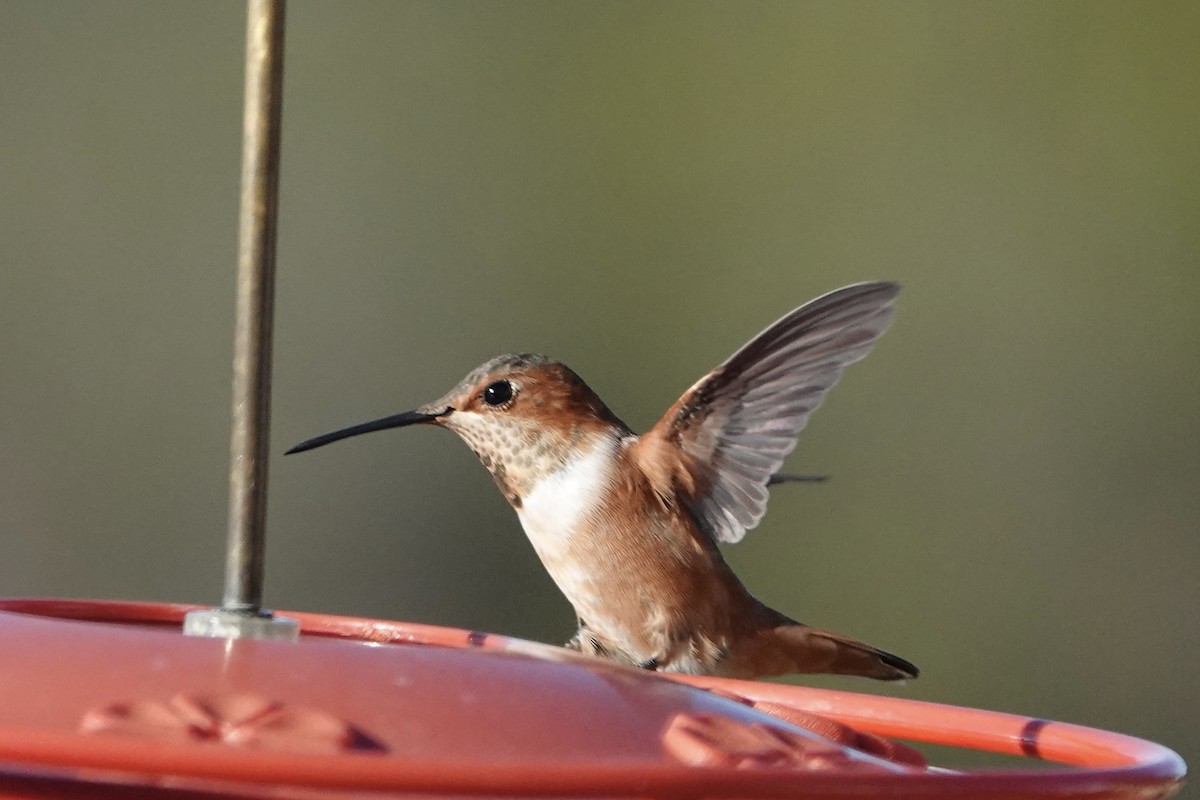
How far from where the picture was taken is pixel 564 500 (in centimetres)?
268

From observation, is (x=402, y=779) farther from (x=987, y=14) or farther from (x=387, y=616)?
(x=987, y=14)

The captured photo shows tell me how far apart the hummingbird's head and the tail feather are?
1.41 ft

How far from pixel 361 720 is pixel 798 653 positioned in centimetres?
203

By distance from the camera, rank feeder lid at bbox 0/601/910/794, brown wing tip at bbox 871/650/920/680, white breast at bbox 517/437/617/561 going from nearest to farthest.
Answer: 1. feeder lid at bbox 0/601/910/794
2. white breast at bbox 517/437/617/561
3. brown wing tip at bbox 871/650/920/680

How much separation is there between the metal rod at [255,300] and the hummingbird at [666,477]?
1368 mm

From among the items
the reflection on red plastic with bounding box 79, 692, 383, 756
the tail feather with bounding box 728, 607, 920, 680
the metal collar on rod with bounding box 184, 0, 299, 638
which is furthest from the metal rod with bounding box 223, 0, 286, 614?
the tail feather with bounding box 728, 607, 920, 680

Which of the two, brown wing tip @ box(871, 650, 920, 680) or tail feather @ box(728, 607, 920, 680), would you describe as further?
brown wing tip @ box(871, 650, 920, 680)

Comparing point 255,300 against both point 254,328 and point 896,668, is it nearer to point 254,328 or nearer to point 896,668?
point 254,328

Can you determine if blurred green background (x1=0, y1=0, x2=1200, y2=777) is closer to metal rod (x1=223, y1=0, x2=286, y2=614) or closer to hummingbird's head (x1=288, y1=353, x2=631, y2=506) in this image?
hummingbird's head (x1=288, y1=353, x2=631, y2=506)

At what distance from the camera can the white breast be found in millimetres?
2645

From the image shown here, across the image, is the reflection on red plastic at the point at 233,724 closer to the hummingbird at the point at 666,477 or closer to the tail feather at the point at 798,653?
the hummingbird at the point at 666,477

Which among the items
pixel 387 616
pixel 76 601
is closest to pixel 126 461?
pixel 387 616

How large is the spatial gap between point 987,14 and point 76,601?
4.90 metres

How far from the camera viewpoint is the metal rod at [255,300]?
1235 millimetres
